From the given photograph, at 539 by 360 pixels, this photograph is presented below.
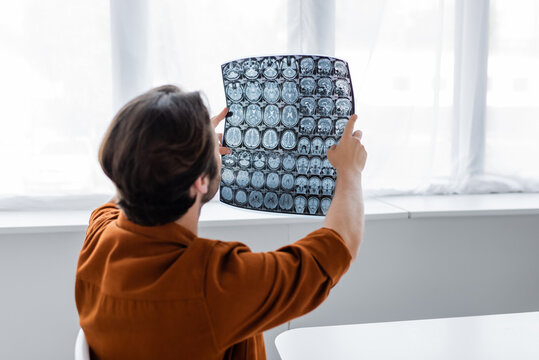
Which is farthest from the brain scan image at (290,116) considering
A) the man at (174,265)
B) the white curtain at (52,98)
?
the white curtain at (52,98)

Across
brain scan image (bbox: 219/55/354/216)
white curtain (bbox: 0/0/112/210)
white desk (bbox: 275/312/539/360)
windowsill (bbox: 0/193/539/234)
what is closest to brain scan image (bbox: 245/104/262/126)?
brain scan image (bbox: 219/55/354/216)

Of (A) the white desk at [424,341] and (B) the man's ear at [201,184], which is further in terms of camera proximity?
(A) the white desk at [424,341]

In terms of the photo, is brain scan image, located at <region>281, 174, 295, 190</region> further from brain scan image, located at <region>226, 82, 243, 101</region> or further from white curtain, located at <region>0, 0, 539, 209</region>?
white curtain, located at <region>0, 0, 539, 209</region>

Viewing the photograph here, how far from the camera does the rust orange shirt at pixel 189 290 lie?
0.71 m

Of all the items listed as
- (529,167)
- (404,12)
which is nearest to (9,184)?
(404,12)

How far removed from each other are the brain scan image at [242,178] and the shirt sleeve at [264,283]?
26 cm

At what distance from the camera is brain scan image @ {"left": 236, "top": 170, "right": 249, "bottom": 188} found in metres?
1.02

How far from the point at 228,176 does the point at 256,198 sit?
8 cm

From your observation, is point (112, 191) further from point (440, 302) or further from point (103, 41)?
point (440, 302)

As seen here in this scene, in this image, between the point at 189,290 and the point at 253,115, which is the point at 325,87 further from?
the point at 189,290

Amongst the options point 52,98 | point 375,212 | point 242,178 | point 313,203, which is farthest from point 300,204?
point 52,98

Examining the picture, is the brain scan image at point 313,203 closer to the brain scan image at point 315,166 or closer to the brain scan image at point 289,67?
the brain scan image at point 315,166

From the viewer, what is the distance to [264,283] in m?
0.72

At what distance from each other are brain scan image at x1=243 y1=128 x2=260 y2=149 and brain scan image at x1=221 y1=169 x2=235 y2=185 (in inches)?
2.8
